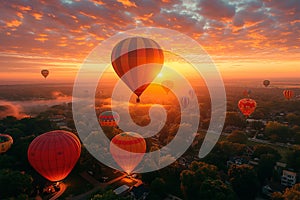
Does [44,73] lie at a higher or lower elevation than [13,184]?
higher

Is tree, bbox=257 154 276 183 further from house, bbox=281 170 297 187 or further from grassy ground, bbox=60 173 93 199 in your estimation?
grassy ground, bbox=60 173 93 199

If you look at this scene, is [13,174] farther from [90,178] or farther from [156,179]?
[156,179]

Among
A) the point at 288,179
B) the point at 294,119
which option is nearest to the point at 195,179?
the point at 288,179

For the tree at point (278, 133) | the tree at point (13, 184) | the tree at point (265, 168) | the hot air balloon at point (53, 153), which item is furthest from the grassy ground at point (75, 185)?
the tree at point (278, 133)

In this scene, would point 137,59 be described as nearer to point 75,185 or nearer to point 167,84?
point 75,185

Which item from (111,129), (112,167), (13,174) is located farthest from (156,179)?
(111,129)

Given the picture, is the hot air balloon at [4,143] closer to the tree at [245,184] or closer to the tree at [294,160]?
the tree at [245,184]
